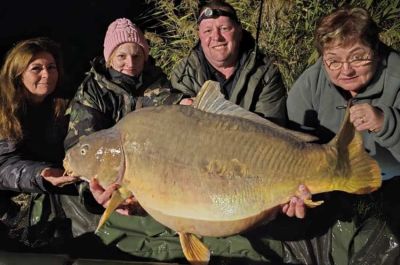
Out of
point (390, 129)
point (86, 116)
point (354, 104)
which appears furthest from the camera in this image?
point (86, 116)

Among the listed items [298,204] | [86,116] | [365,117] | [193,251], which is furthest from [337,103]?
[86,116]

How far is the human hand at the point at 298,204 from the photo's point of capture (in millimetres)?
1895

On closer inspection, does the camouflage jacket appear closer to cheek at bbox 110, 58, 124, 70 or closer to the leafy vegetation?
cheek at bbox 110, 58, 124, 70

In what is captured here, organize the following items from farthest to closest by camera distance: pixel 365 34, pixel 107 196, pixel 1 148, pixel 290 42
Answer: pixel 290 42 → pixel 1 148 → pixel 365 34 → pixel 107 196

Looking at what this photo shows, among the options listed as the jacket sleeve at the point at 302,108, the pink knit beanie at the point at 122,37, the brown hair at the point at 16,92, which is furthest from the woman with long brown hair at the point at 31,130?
the jacket sleeve at the point at 302,108

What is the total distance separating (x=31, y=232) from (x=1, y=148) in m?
0.37

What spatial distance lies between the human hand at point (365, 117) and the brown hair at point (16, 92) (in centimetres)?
129

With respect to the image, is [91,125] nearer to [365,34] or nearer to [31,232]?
[31,232]

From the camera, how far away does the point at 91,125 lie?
7.79ft

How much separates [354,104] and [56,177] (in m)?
1.15

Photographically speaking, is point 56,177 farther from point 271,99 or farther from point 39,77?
point 271,99

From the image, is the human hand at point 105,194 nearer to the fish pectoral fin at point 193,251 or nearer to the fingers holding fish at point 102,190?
the fingers holding fish at point 102,190

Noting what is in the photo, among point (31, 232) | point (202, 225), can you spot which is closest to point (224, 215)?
point (202, 225)

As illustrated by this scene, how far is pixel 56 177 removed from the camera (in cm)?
236
